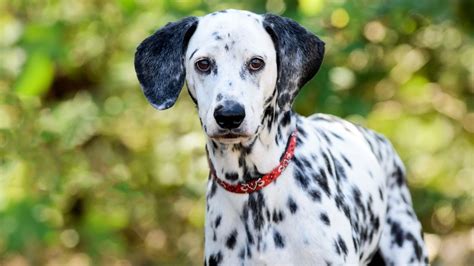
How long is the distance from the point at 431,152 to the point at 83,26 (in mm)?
2777

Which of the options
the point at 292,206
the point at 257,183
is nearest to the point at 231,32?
the point at 257,183

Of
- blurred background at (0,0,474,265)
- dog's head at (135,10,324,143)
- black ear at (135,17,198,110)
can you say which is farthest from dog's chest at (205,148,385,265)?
blurred background at (0,0,474,265)

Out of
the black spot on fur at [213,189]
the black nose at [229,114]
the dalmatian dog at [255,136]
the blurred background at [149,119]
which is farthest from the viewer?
the blurred background at [149,119]

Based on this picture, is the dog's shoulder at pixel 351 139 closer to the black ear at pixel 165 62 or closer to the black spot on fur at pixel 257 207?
the black spot on fur at pixel 257 207

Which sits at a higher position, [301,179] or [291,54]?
[291,54]

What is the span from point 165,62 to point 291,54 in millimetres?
506

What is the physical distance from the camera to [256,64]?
3.90 meters

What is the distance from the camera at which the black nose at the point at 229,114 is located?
12.2 feet

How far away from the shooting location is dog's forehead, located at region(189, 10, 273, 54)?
12.8ft

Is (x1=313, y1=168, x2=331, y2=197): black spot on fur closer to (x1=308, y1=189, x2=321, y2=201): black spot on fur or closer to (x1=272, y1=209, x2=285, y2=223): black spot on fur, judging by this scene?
(x1=308, y1=189, x2=321, y2=201): black spot on fur

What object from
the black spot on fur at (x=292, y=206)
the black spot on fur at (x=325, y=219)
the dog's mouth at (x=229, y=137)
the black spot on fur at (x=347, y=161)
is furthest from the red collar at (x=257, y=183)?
the black spot on fur at (x=347, y=161)

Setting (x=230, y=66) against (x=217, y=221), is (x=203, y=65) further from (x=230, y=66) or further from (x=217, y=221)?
(x=217, y=221)

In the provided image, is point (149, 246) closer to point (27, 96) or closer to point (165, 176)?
point (165, 176)

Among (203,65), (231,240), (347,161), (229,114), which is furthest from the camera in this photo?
(347,161)
